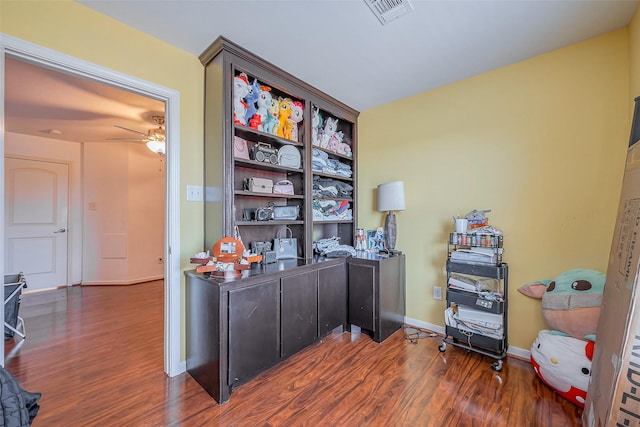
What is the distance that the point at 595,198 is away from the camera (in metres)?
1.83

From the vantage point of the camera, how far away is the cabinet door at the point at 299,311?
196 cm

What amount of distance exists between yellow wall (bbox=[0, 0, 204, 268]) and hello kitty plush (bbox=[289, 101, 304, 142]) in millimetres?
787

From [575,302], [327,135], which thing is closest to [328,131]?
[327,135]

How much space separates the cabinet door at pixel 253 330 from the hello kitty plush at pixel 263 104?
1.37 meters

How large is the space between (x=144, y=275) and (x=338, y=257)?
396 centimetres

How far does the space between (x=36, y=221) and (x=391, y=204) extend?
213 inches

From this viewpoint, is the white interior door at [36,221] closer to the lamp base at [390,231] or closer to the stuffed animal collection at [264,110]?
the stuffed animal collection at [264,110]

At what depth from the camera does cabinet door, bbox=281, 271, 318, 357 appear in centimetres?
196

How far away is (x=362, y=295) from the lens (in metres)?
2.43

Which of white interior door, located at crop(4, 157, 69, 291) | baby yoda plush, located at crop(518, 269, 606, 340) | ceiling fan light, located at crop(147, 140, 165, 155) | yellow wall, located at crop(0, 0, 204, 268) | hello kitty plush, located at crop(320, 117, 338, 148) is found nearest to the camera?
yellow wall, located at crop(0, 0, 204, 268)

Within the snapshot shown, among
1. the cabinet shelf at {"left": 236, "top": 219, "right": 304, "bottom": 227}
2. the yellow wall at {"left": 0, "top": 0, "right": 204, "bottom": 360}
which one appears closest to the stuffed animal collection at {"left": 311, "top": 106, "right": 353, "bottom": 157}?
the cabinet shelf at {"left": 236, "top": 219, "right": 304, "bottom": 227}

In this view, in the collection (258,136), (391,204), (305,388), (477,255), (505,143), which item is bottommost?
(305,388)

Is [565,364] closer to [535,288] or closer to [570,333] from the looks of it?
[570,333]

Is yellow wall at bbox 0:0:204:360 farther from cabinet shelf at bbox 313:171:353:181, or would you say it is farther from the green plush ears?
the green plush ears
